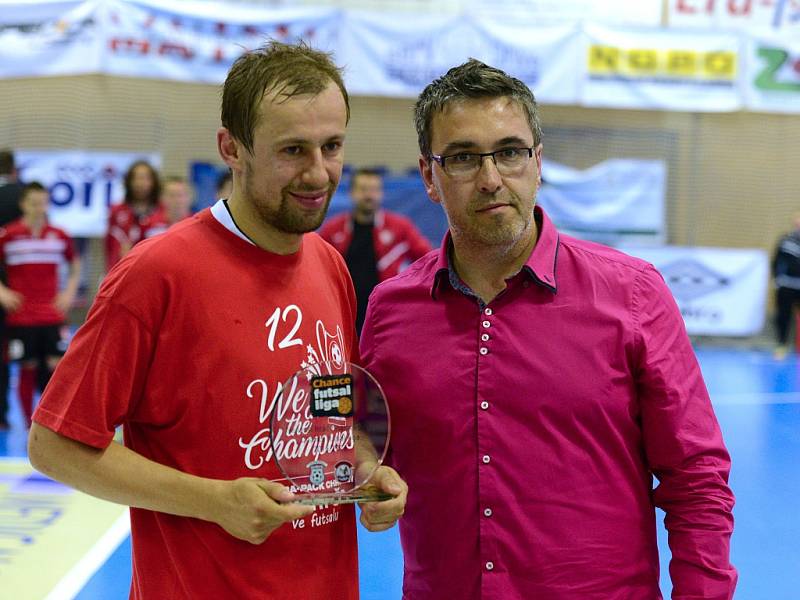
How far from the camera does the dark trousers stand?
12219 mm

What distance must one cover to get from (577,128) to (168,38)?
247 inches

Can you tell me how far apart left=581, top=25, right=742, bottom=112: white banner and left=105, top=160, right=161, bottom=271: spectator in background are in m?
7.16

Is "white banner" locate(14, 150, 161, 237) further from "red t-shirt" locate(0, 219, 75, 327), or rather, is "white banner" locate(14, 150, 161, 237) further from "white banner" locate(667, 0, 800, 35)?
"white banner" locate(667, 0, 800, 35)

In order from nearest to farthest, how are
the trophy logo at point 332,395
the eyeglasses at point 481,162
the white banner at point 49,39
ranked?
the trophy logo at point 332,395 < the eyeglasses at point 481,162 < the white banner at point 49,39

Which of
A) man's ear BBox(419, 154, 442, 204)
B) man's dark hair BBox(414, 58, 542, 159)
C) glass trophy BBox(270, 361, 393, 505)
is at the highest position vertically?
man's dark hair BBox(414, 58, 542, 159)

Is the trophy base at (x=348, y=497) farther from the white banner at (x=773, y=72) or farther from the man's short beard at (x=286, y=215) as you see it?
the white banner at (x=773, y=72)

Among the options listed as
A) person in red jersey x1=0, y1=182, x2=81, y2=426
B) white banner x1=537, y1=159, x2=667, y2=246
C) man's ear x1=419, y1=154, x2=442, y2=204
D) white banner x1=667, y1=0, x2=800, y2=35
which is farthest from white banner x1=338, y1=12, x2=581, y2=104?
man's ear x1=419, y1=154, x2=442, y2=204

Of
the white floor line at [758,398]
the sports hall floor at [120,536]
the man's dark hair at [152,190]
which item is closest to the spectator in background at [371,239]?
the man's dark hair at [152,190]

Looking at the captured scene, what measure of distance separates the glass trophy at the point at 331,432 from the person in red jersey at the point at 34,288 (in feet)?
19.5

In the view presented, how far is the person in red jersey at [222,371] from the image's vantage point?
65.2 inches

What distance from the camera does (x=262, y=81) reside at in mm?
1721

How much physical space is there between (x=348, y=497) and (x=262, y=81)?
2.64 ft

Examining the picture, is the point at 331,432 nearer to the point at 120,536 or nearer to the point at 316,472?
the point at 316,472

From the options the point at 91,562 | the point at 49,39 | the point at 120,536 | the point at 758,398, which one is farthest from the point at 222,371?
the point at 49,39
